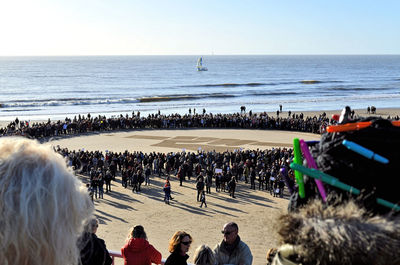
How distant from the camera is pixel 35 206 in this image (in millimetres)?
2025

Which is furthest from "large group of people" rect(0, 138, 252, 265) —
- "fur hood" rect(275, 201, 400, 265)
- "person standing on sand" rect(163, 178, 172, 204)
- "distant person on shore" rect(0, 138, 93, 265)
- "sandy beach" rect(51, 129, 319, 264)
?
"person standing on sand" rect(163, 178, 172, 204)

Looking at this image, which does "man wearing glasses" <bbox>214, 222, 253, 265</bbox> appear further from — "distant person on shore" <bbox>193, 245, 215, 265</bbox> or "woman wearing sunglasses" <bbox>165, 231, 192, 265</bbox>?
"woman wearing sunglasses" <bbox>165, 231, 192, 265</bbox>

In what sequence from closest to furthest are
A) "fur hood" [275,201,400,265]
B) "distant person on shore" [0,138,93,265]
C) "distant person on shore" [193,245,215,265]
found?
"fur hood" [275,201,400,265] < "distant person on shore" [0,138,93,265] < "distant person on shore" [193,245,215,265]

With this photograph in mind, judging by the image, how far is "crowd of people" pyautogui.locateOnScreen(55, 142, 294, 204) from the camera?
20438 mm

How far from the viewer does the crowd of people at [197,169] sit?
67.1 feet

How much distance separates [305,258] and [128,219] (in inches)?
606

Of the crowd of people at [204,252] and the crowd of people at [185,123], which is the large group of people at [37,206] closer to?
the crowd of people at [204,252]

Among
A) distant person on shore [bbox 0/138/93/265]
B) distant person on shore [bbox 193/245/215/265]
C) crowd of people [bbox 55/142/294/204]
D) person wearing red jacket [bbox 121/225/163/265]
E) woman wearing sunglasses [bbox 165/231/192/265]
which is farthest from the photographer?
crowd of people [bbox 55/142/294/204]

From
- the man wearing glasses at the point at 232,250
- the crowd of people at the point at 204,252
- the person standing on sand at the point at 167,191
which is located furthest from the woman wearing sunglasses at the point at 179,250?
the person standing on sand at the point at 167,191

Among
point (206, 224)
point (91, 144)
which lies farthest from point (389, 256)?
point (91, 144)

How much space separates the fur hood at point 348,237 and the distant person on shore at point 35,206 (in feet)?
3.69

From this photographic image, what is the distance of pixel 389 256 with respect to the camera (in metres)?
1.75

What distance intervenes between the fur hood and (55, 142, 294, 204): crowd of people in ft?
55.2

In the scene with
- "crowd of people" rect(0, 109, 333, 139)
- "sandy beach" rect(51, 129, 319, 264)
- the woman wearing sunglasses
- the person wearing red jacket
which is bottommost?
"crowd of people" rect(0, 109, 333, 139)
